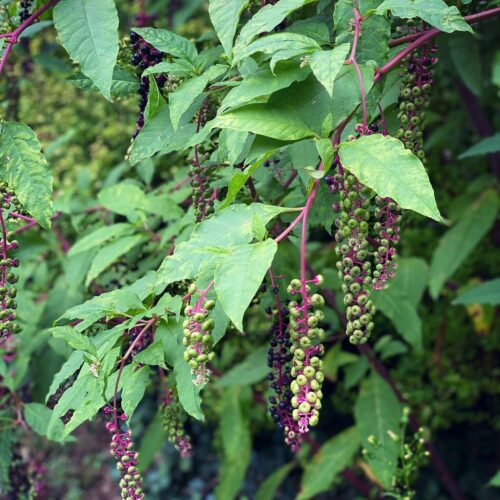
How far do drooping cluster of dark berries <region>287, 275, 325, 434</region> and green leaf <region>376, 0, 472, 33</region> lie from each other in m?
0.48

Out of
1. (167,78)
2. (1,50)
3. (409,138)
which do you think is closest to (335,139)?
(409,138)

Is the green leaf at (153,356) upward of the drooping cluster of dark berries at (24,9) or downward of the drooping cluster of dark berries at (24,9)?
downward

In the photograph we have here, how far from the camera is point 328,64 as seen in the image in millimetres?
1091

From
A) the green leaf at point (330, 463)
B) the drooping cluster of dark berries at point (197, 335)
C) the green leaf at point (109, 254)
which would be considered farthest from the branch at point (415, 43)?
the green leaf at point (330, 463)

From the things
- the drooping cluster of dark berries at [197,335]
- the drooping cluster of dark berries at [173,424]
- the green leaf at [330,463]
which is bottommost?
the green leaf at [330,463]

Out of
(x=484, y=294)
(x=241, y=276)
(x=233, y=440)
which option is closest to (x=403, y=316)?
(x=484, y=294)

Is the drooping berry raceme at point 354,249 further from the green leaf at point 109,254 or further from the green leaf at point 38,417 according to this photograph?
the green leaf at point 38,417

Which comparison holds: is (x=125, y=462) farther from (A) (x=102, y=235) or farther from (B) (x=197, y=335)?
(A) (x=102, y=235)

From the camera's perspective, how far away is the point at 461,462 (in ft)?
11.1

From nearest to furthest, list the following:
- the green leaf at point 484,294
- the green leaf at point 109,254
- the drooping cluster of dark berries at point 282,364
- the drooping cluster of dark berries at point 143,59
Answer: the drooping cluster of dark berries at point 282,364
the drooping cluster of dark berries at point 143,59
the green leaf at point 109,254
the green leaf at point 484,294

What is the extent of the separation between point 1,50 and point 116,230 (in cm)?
71

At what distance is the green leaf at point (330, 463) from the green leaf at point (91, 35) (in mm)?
1793

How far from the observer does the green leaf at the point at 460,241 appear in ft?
8.83

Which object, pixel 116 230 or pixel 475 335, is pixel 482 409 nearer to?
pixel 475 335
